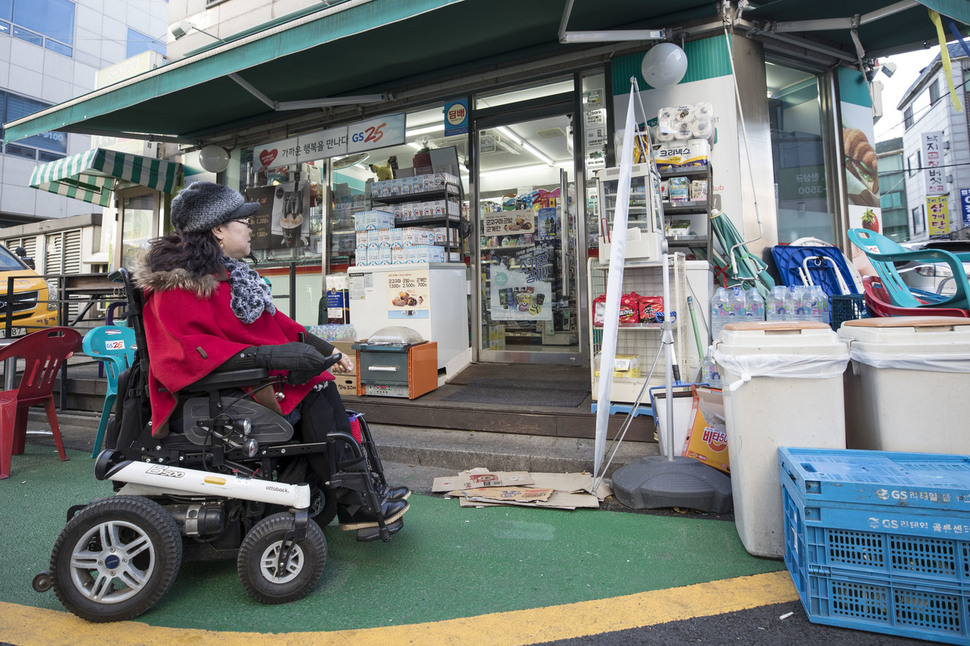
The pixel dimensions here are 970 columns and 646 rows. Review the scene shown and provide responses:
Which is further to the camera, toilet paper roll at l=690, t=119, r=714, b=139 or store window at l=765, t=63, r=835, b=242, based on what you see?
store window at l=765, t=63, r=835, b=242

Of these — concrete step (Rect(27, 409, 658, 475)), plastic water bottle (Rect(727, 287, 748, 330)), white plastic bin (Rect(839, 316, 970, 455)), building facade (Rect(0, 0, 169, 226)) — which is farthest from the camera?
building facade (Rect(0, 0, 169, 226))

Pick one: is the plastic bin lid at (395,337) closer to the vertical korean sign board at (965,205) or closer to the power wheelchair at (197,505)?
the power wheelchair at (197,505)

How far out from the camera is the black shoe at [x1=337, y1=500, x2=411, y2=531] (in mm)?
2207

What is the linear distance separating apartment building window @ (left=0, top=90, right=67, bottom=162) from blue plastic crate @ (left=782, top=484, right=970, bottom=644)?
24.6 metres

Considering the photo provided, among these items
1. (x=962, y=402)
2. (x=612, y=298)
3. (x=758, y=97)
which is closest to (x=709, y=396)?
(x=612, y=298)

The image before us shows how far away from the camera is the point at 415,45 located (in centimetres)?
570

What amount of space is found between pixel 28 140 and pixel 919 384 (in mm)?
25842

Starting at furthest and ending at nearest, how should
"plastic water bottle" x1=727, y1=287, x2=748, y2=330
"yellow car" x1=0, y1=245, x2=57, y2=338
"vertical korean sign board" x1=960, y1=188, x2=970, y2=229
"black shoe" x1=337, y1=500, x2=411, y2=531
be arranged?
"vertical korean sign board" x1=960, y1=188, x2=970, y2=229
"yellow car" x1=0, y1=245, x2=57, y2=338
"plastic water bottle" x1=727, y1=287, x2=748, y2=330
"black shoe" x1=337, y1=500, x2=411, y2=531

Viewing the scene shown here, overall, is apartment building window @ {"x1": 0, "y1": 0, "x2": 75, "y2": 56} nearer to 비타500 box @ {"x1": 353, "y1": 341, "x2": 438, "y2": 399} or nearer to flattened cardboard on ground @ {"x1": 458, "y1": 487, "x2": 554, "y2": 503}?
비타500 box @ {"x1": 353, "y1": 341, "x2": 438, "y2": 399}

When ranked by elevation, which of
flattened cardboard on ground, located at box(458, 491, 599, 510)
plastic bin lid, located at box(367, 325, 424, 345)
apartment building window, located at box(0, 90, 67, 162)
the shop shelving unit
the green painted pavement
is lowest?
the green painted pavement

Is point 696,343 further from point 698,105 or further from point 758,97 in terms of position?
point 758,97

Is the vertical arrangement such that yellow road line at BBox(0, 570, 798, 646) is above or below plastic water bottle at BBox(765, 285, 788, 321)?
below

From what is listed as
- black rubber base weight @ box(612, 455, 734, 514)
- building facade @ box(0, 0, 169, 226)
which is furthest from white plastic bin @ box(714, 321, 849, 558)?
building facade @ box(0, 0, 169, 226)

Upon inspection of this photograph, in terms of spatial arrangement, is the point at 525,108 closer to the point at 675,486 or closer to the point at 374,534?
the point at 675,486
